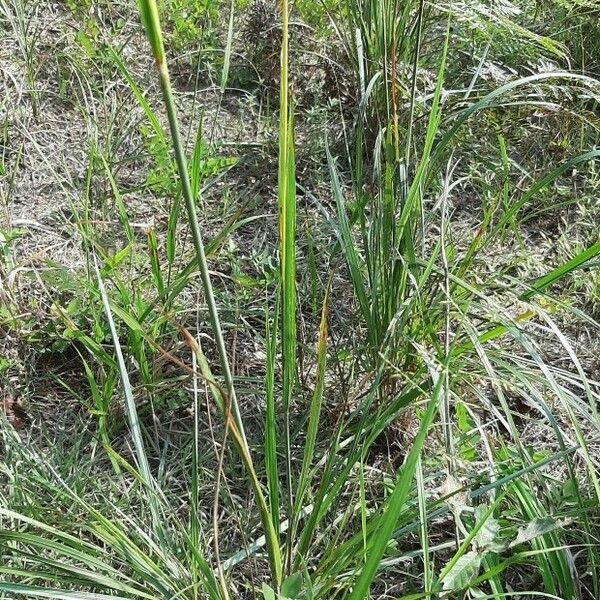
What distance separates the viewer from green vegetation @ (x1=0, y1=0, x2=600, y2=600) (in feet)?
2.92

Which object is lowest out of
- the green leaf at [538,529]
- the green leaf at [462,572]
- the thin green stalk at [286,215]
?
the green leaf at [462,572]

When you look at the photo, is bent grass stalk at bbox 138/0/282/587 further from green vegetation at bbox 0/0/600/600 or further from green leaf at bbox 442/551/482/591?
green leaf at bbox 442/551/482/591

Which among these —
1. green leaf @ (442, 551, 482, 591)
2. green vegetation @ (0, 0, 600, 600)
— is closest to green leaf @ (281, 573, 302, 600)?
green vegetation @ (0, 0, 600, 600)

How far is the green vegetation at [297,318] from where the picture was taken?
2.92 feet

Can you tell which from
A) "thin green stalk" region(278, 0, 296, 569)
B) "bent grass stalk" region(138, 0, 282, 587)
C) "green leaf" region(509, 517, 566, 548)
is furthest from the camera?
"green leaf" region(509, 517, 566, 548)

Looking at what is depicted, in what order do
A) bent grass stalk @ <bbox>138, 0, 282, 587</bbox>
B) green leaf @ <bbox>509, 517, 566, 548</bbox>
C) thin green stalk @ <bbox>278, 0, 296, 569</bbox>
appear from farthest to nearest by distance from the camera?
1. green leaf @ <bbox>509, 517, 566, 548</bbox>
2. thin green stalk @ <bbox>278, 0, 296, 569</bbox>
3. bent grass stalk @ <bbox>138, 0, 282, 587</bbox>

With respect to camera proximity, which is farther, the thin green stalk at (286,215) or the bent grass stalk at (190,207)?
the thin green stalk at (286,215)

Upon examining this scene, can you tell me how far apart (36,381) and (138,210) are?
1.60 ft

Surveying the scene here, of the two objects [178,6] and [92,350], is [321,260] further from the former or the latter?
[178,6]

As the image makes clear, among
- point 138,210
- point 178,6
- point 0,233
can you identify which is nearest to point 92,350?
point 0,233

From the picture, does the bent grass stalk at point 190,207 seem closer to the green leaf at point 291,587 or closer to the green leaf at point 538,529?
the green leaf at point 291,587

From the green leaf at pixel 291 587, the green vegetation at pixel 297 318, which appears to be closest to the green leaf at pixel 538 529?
the green vegetation at pixel 297 318

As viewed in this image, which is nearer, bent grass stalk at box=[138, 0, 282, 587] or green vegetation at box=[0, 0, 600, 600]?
bent grass stalk at box=[138, 0, 282, 587]

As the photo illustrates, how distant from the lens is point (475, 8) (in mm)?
1480
